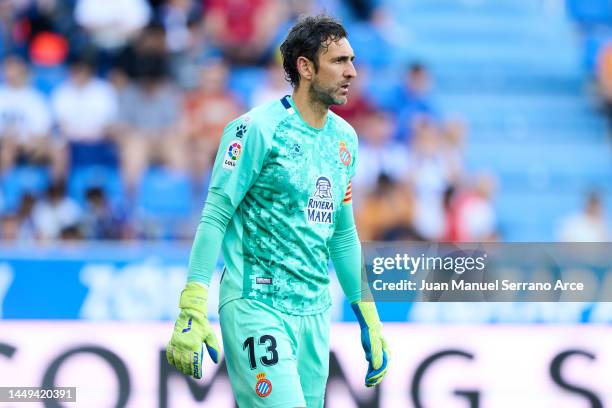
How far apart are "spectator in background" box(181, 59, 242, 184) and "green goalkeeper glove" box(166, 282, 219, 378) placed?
273 inches

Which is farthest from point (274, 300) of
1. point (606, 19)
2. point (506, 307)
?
point (606, 19)

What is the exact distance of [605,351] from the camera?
22.2ft

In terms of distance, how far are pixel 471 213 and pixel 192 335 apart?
24.3 ft

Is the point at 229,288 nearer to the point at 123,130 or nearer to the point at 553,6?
the point at 123,130

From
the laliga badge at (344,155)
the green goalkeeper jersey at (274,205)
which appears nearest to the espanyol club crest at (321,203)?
the green goalkeeper jersey at (274,205)

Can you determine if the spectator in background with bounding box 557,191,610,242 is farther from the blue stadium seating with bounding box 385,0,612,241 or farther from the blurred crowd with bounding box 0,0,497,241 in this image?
the blurred crowd with bounding box 0,0,497,241

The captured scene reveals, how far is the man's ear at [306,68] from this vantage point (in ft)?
16.3

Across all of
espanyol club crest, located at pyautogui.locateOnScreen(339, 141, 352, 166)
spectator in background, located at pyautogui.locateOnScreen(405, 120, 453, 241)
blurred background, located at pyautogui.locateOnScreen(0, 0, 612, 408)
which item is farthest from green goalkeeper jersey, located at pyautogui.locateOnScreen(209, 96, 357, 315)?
spectator in background, located at pyautogui.locateOnScreen(405, 120, 453, 241)

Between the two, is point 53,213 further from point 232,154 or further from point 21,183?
point 232,154

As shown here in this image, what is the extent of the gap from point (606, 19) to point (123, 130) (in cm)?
692

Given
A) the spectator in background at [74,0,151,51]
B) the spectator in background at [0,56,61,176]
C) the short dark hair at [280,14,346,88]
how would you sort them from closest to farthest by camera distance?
the short dark hair at [280,14,346,88] < the spectator in background at [0,56,61,176] < the spectator in background at [74,0,151,51]

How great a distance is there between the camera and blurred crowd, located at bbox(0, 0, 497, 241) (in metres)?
11.2

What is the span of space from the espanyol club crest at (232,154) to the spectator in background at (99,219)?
6.25 metres

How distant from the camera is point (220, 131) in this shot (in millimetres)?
12008
